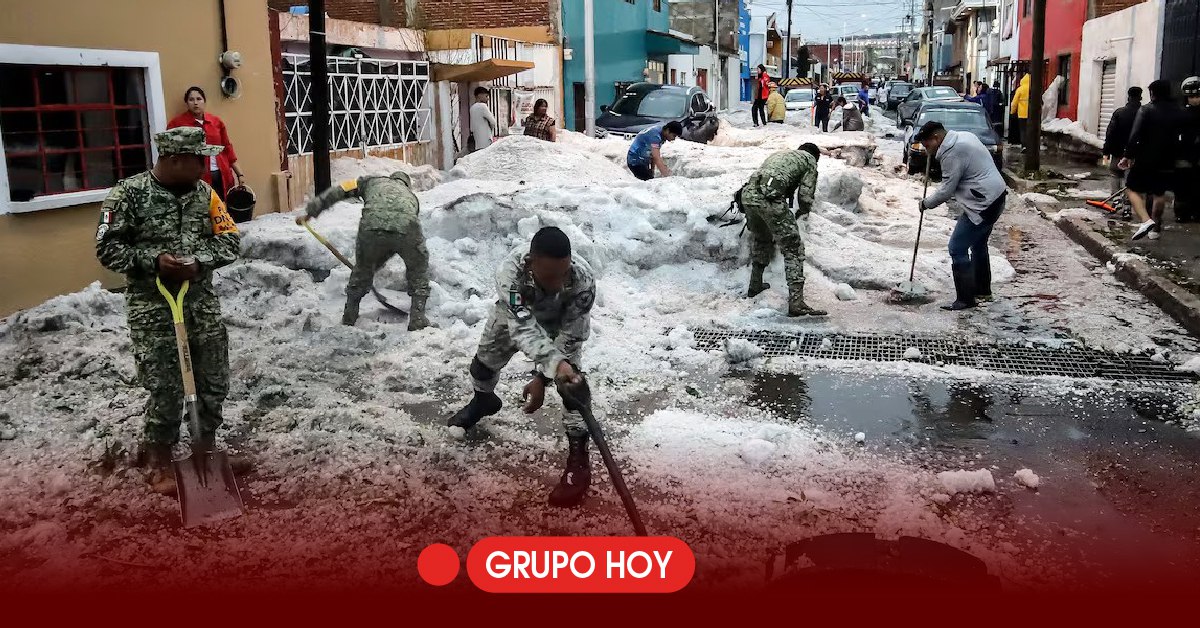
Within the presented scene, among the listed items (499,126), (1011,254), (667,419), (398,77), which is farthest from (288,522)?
(499,126)

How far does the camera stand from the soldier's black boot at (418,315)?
7.27 metres

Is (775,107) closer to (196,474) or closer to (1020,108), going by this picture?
(1020,108)

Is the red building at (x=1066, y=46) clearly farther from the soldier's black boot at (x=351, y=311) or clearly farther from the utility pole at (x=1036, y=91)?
the soldier's black boot at (x=351, y=311)

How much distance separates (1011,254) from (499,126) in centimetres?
1140

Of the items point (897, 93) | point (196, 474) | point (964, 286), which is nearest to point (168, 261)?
point (196, 474)

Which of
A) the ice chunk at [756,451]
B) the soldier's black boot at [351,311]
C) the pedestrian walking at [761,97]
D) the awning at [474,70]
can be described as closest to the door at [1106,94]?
the pedestrian walking at [761,97]

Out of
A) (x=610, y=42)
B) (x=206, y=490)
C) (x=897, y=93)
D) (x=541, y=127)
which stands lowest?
(x=206, y=490)

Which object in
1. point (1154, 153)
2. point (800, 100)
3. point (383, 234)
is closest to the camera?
point (383, 234)

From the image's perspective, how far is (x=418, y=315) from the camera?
7.29m

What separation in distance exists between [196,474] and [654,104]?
15889mm

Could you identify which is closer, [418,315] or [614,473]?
[614,473]

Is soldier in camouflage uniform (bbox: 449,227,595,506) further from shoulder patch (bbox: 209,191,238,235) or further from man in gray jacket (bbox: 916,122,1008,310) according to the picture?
man in gray jacket (bbox: 916,122,1008,310)

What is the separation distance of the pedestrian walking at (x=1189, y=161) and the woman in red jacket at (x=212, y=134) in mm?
9691

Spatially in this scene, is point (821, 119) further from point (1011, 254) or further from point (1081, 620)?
point (1081, 620)
